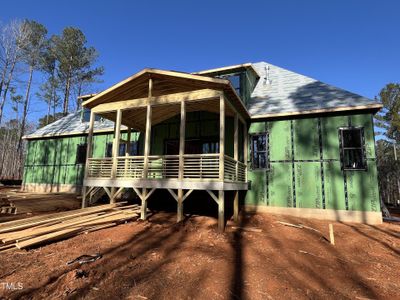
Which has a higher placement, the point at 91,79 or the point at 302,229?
the point at 91,79

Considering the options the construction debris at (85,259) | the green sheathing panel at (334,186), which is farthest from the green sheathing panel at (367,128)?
the construction debris at (85,259)

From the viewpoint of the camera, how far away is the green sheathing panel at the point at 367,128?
1013 cm

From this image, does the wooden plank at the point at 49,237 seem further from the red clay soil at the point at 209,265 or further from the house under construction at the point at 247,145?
the house under construction at the point at 247,145

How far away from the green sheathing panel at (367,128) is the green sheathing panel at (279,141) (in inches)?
111

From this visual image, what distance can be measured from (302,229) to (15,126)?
59701 mm

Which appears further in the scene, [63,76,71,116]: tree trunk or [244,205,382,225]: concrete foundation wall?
[63,76,71,116]: tree trunk

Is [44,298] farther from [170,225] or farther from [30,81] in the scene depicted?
[30,81]

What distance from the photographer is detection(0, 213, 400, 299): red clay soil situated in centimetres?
444

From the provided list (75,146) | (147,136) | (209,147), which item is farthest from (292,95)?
(75,146)

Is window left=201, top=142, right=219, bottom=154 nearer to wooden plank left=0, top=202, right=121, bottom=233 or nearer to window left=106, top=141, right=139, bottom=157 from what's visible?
window left=106, top=141, right=139, bottom=157

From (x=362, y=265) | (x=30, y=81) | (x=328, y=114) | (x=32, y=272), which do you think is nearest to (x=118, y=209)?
(x=32, y=272)

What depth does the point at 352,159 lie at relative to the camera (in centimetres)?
1040

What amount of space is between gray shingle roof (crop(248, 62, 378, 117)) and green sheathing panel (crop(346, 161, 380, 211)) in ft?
9.88

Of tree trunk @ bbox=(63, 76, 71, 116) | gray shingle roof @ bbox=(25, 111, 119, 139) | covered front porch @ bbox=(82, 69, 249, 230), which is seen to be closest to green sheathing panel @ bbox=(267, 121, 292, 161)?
covered front porch @ bbox=(82, 69, 249, 230)
